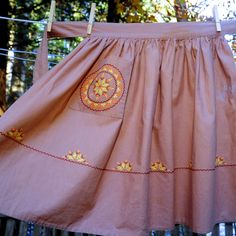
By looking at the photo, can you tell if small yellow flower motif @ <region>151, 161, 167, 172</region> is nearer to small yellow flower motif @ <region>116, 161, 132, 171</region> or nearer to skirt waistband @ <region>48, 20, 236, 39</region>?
small yellow flower motif @ <region>116, 161, 132, 171</region>

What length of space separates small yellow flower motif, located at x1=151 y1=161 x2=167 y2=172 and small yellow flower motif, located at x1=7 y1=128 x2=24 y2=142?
0.52 metres

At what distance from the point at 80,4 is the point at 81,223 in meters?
3.61

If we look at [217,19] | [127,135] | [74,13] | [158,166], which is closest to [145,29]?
[217,19]

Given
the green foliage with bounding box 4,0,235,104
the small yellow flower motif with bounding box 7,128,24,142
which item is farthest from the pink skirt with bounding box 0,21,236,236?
the green foliage with bounding box 4,0,235,104

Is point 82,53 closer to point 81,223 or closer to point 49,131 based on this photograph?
point 49,131

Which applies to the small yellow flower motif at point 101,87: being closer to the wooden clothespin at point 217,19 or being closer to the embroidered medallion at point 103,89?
the embroidered medallion at point 103,89

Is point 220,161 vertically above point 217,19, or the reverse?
point 217,19

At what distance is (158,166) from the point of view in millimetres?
1286

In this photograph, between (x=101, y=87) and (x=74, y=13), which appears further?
(x=74, y=13)

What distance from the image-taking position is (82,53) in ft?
4.39

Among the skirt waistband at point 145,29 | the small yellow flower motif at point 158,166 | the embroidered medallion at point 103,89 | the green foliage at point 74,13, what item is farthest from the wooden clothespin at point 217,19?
the green foliage at point 74,13

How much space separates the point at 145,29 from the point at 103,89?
11.8 inches

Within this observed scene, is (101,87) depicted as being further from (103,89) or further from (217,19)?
(217,19)

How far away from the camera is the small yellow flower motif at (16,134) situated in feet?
4.14
